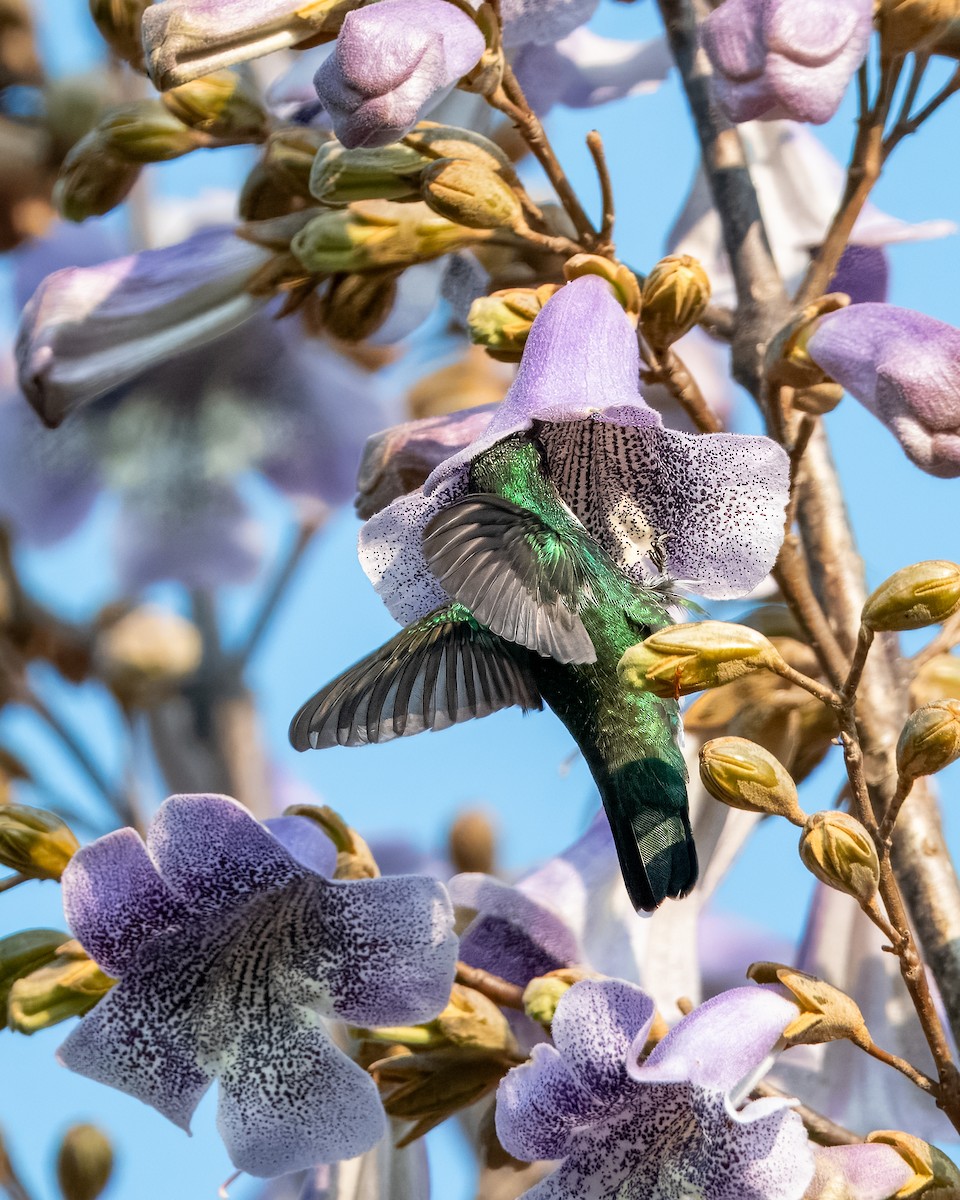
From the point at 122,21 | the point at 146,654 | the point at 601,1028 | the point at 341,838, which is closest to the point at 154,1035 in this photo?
the point at 341,838

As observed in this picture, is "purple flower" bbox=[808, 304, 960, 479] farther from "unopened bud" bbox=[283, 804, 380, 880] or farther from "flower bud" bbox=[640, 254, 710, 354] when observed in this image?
"unopened bud" bbox=[283, 804, 380, 880]

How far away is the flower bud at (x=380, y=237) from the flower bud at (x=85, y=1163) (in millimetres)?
716

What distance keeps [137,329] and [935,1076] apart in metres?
0.81

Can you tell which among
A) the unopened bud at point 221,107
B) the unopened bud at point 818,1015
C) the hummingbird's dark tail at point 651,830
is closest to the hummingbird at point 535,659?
the hummingbird's dark tail at point 651,830

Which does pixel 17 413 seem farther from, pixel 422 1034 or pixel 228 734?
pixel 422 1034

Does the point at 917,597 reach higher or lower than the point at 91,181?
lower

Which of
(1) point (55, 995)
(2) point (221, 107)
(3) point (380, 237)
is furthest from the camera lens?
(2) point (221, 107)

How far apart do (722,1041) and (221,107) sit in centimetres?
76

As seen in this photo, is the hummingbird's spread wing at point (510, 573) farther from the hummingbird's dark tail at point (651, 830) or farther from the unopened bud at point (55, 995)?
the unopened bud at point (55, 995)

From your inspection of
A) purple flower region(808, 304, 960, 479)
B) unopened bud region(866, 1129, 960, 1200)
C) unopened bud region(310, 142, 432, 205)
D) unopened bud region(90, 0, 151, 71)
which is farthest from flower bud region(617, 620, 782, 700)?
unopened bud region(90, 0, 151, 71)

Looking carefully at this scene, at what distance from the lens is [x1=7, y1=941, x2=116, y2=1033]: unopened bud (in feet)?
3.41

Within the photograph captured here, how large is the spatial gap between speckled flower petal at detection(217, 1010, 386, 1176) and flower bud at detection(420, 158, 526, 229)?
1.59ft

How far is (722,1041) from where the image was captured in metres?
0.87

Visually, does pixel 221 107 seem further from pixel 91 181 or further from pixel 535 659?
pixel 535 659
